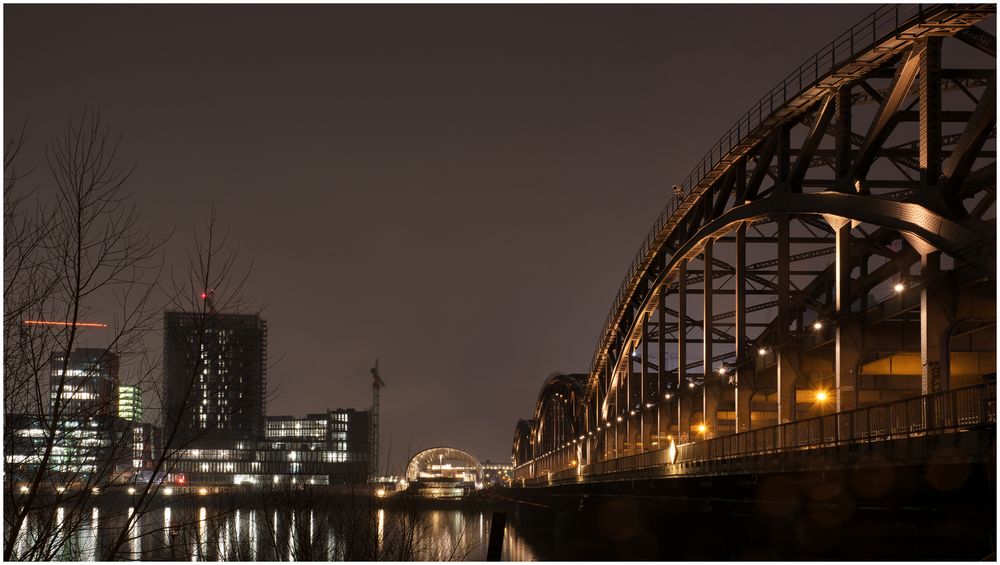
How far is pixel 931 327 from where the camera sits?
31.3 metres

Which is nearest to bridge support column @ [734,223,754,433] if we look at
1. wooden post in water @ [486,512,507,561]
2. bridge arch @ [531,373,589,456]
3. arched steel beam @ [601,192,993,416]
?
arched steel beam @ [601,192,993,416]

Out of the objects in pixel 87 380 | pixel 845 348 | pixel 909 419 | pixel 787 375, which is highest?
pixel 845 348

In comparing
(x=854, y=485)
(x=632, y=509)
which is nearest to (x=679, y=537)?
(x=632, y=509)

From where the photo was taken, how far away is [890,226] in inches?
1319

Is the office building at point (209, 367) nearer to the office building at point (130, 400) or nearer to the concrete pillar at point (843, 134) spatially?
the office building at point (130, 400)

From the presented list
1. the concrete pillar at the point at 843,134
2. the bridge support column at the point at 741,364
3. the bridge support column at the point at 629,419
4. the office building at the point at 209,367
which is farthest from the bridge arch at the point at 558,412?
the office building at the point at 209,367

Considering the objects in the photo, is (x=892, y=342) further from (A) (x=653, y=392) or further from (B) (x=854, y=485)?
(A) (x=653, y=392)

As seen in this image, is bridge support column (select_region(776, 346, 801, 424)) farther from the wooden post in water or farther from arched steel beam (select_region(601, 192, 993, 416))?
the wooden post in water

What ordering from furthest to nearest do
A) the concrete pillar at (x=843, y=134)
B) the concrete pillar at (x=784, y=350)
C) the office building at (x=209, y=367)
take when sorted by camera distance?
the concrete pillar at (x=784, y=350) < the concrete pillar at (x=843, y=134) < the office building at (x=209, y=367)

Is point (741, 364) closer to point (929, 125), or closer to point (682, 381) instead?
point (682, 381)

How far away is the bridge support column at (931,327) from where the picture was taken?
3102 centimetres

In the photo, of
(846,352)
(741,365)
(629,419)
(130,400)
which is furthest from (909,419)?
(629,419)

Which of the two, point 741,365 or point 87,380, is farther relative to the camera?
point 741,365

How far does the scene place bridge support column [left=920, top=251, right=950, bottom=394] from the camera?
3102 cm
